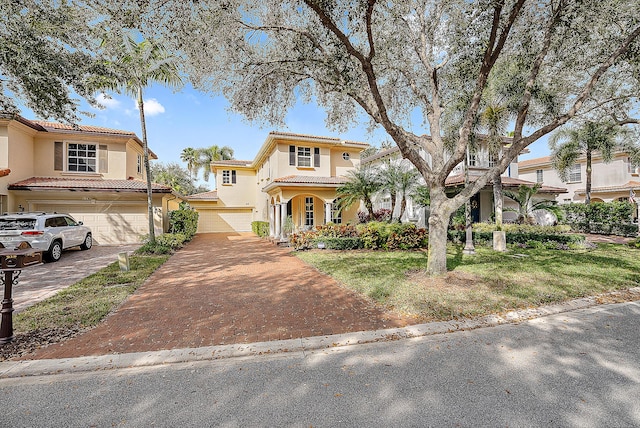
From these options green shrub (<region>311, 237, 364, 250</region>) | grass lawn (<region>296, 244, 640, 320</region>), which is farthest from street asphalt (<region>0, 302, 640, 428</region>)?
green shrub (<region>311, 237, 364, 250</region>)

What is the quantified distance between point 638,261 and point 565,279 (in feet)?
16.5

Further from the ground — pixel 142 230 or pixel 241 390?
pixel 142 230

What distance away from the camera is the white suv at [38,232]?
9.79 meters

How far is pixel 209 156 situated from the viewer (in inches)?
1614

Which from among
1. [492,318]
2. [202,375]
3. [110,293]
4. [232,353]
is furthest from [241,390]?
[110,293]

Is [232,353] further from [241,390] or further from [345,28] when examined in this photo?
[345,28]

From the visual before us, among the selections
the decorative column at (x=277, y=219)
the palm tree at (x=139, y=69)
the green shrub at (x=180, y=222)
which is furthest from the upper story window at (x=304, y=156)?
the palm tree at (x=139, y=69)

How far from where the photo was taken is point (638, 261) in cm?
964

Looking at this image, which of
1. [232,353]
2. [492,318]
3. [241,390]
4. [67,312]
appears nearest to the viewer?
[241,390]

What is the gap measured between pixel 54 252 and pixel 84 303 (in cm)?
690

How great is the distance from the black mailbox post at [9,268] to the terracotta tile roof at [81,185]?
12697mm

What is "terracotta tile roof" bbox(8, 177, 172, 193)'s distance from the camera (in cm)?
1423

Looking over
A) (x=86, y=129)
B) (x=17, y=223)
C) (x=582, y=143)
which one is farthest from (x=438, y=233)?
(x=86, y=129)

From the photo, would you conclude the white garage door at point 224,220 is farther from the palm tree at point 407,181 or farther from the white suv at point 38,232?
the palm tree at point 407,181
